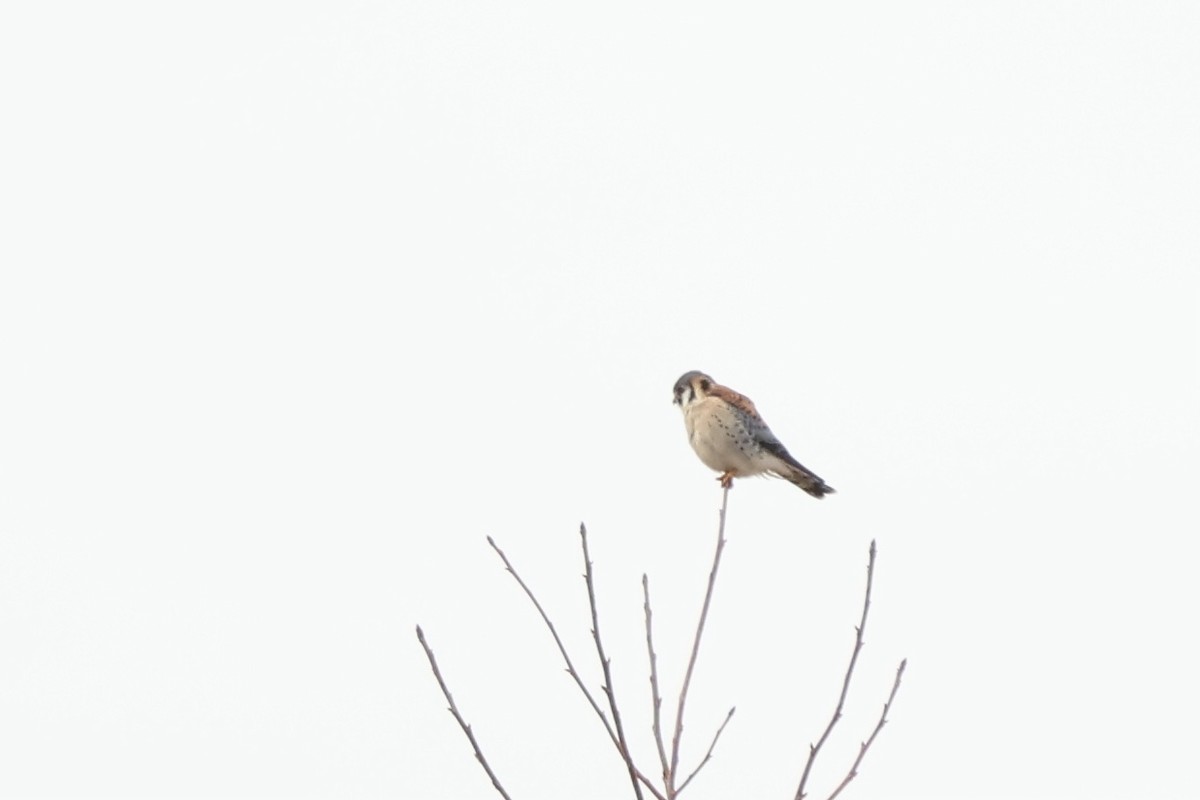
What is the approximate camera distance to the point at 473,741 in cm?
322

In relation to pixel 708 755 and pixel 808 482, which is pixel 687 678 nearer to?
pixel 708 755

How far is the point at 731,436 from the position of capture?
29.0 ft

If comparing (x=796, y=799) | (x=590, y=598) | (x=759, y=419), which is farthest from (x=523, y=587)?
(x=759, y=419)

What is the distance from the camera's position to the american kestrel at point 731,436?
8.86 metres

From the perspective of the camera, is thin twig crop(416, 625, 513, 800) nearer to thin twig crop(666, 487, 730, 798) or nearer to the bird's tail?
thin twig crop(666, 487, 730, 798)

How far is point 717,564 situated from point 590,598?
584mm

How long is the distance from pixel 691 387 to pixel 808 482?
2.49ft

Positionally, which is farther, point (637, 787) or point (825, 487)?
point (825, 487)

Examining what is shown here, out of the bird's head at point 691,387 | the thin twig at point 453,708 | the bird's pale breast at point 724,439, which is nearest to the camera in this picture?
the thin twig at point 453,708

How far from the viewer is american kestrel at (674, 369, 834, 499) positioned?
29.1ft

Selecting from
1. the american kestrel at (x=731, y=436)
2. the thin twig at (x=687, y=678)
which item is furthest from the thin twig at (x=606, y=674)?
the american kestrel at (x=731, y=436)

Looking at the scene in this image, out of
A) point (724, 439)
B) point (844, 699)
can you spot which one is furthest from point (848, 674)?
point (724, 439)

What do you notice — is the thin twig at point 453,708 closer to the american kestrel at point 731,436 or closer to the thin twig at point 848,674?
the thin twig at point 848,674

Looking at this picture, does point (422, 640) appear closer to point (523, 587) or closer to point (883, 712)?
point (523, 587)
